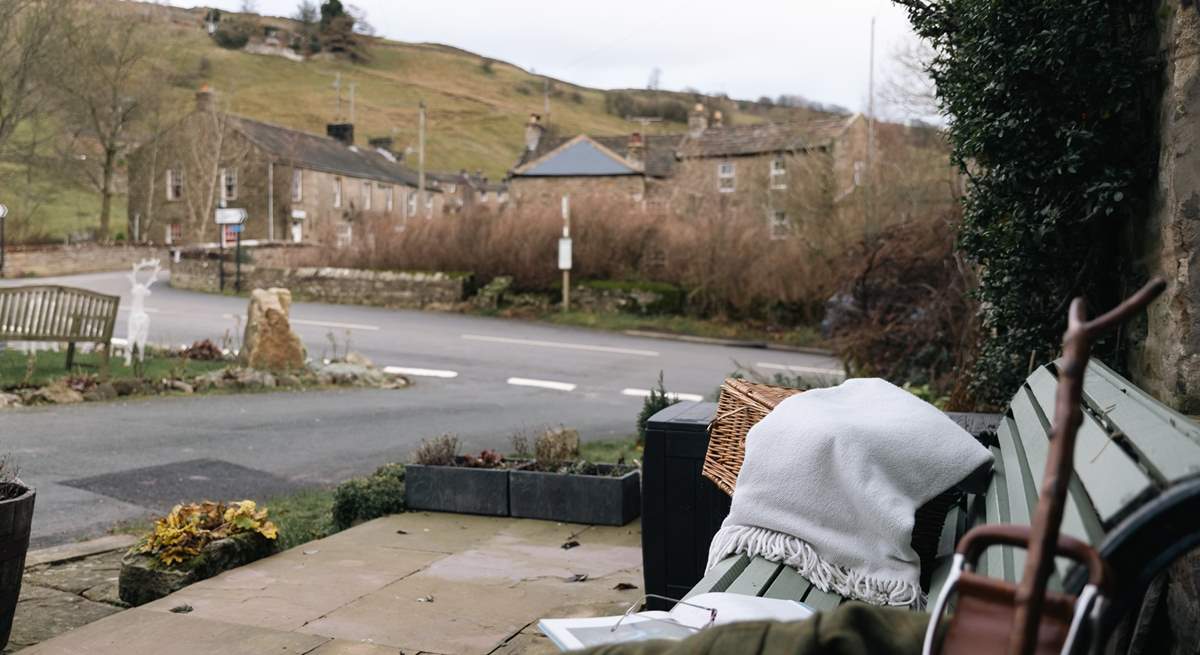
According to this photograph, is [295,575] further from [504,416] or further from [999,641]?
[504,416]

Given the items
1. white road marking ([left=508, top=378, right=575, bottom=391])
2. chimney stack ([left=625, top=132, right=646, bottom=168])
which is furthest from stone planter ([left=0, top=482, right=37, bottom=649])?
chimney stack ([left=625, top=132, right=646, bottom=168])

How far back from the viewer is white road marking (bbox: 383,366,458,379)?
1744 cm

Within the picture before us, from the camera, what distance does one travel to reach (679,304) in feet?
89.7

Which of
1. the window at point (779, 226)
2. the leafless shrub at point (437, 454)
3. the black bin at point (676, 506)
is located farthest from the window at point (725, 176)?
the black bin at point (676, 506)

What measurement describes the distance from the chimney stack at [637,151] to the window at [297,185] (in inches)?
655

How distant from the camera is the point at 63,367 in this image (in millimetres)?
14586

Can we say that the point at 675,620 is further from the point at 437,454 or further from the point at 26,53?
the point at 26,53

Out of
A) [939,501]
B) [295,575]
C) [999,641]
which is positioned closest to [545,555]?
[295,575]

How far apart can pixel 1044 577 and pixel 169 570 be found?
4607 millimetres

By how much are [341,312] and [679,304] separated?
8853 mm

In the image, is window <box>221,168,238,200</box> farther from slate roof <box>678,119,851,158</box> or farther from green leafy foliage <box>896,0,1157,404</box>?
green leafy foliage <box>896,0,1157,404</box>

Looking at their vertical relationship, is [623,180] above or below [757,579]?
above

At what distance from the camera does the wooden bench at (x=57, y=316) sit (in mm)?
13656

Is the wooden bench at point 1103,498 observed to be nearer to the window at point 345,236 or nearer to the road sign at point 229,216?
the window at point 345,236
